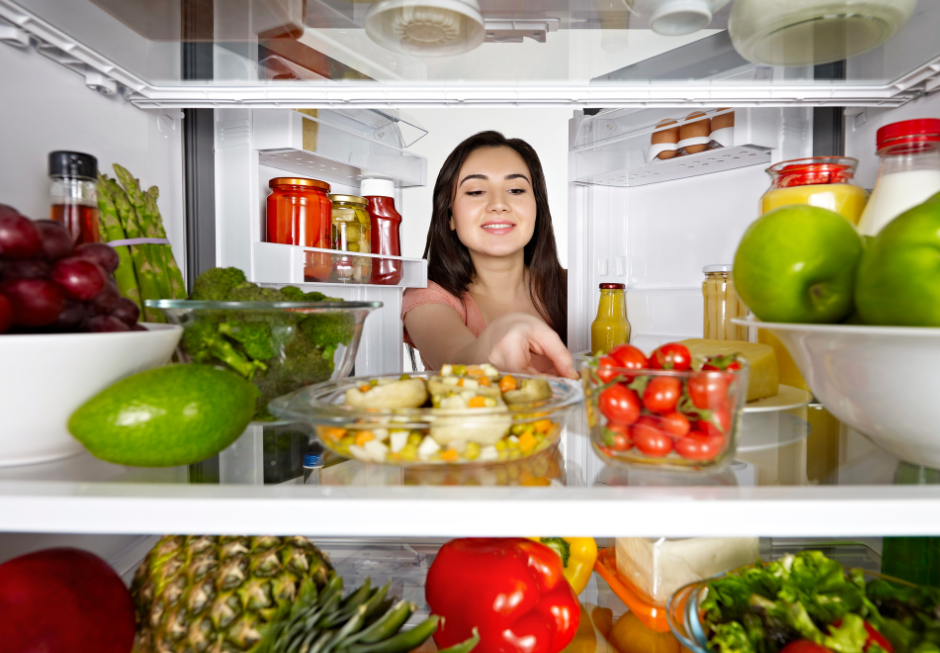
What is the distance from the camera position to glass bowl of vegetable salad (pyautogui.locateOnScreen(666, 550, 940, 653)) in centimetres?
40

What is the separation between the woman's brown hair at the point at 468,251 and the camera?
1.96 metres

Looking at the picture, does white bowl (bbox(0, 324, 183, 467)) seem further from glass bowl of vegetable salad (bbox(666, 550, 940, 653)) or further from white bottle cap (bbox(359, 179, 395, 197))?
white bottle cap (bbox(359, 179, 395, 197))

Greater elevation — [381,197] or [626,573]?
[381,197]

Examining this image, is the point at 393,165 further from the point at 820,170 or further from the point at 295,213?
the point at 820,170

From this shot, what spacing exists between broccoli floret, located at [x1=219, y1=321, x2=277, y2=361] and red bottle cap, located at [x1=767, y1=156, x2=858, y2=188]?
0.61 metres

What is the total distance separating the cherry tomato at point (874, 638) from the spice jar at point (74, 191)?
0.71 metres

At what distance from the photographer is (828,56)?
701mm

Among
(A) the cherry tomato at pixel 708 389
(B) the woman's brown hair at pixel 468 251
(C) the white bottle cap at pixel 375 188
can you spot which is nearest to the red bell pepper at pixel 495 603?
(A) the cherry tomato at pixel 708 389

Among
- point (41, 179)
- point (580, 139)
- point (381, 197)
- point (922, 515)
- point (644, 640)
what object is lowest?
point (644, 640)

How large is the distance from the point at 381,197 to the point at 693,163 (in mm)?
795

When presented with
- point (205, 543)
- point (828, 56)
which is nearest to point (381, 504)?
point (205, 543)

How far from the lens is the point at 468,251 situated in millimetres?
2053

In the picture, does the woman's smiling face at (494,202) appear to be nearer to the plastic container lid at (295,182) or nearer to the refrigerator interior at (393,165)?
the refrigerator interior at (393,165)

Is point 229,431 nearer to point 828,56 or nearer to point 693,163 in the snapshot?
point 828,56
